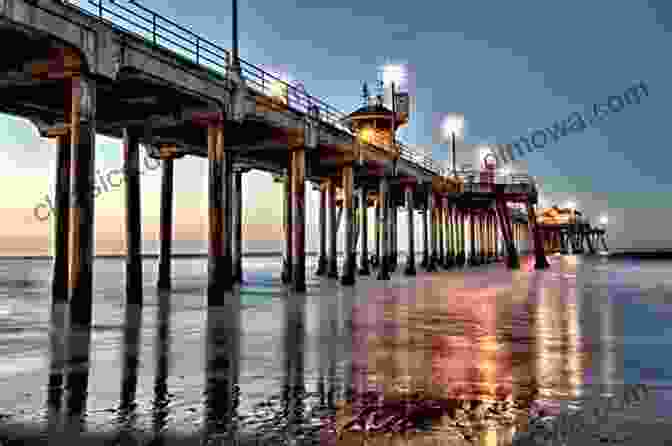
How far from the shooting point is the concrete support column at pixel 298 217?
26891 millimetres

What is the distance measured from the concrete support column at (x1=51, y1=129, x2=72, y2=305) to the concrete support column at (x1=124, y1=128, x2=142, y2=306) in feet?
7.05

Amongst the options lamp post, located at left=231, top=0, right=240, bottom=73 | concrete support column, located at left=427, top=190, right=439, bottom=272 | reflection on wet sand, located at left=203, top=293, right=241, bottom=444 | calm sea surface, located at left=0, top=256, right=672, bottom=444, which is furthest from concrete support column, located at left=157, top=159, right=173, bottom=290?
concrete support column, located at left=427, top=190, right=439, bottom=272

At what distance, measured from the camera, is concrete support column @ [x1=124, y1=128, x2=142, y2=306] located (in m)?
22.3

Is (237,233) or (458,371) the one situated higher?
(237,233)

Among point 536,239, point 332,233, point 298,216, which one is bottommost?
point 536,239

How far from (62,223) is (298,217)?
10.2m

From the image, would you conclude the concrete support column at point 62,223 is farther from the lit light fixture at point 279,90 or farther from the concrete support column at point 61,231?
the lit light fixture at point 279,90

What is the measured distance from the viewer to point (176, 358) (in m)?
9.91

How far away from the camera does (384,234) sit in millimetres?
39062

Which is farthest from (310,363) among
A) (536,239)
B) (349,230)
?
(536,239)

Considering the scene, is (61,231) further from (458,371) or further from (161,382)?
(458,371)

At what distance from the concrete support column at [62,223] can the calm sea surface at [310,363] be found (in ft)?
8.11

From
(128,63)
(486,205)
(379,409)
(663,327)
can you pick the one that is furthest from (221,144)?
(486,205)

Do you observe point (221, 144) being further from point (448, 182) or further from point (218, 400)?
point (448, 182)
